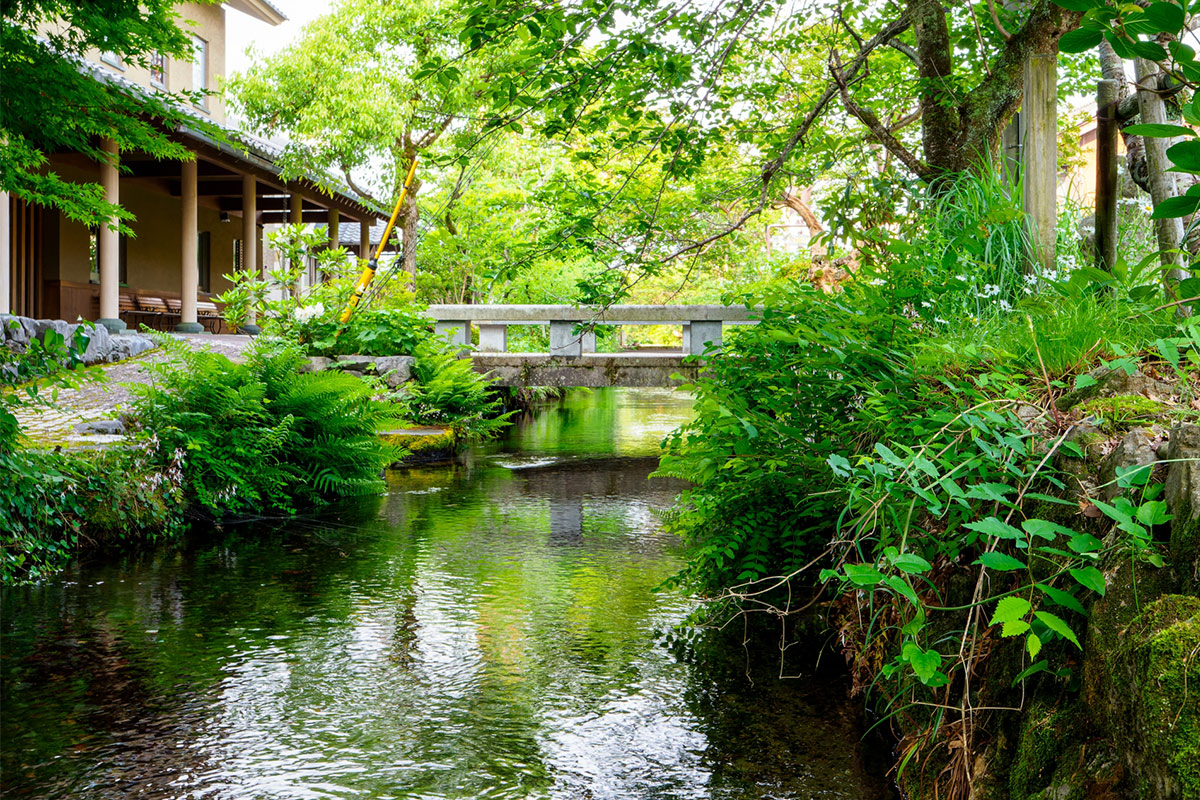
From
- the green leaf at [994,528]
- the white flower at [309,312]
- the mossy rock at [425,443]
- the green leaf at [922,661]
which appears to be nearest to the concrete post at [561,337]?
the mossy rock at [425,443]

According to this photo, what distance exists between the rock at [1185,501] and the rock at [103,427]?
270 inches

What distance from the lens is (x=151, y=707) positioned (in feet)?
12.2

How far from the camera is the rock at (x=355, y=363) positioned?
10.7 metres

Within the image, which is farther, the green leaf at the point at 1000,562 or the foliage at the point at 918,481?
the foliage at the point at 918,481

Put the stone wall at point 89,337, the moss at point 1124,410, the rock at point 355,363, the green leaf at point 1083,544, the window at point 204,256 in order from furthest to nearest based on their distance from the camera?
the window at point 204,256 → the rock at point 355,363 → the stone wall at point 89,337 → the moss at point 1124,410 → the green leaf at point 1083,544

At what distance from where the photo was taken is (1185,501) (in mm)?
2160

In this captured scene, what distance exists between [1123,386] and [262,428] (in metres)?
6.08

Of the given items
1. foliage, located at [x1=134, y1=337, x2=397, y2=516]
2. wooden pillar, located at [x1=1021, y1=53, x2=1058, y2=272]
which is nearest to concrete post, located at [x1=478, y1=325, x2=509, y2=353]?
foliage, located at [x1=134, y1=337, x2=397, y2=516]

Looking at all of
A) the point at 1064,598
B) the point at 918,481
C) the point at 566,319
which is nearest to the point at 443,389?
the point at 566,319

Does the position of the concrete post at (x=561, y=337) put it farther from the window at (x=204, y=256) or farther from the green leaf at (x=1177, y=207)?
the window at (x=204, y=256)

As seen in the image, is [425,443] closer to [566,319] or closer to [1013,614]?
[566,319]

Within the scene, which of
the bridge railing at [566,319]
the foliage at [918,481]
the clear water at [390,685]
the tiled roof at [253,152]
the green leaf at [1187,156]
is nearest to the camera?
the green leaf at [1187,156]

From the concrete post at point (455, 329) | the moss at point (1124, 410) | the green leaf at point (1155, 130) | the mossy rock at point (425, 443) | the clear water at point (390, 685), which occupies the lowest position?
the clear water at point (390, 685)

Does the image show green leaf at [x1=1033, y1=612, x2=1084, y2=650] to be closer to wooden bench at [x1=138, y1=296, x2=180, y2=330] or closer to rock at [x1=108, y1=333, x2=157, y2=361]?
rock at [x1=108, y1=333, x2=157, y2=361]
